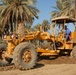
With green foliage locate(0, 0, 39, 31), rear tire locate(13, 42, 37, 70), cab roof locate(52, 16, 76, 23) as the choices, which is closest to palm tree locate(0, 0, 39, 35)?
green foliage locate(0, 0, 39, 31)

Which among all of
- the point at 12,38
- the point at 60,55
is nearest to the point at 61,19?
the point at 60,55

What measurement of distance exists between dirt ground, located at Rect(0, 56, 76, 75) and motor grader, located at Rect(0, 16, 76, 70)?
1.11ft

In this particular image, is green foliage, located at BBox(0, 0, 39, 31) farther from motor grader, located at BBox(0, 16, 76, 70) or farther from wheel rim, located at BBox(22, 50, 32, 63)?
wheel rim, located at BBox(22, 50, 32, 63)

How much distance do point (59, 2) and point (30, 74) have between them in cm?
3627

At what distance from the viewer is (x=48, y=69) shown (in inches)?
450

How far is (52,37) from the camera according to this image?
45.5 ft

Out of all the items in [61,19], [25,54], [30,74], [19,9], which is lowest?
[30,74]

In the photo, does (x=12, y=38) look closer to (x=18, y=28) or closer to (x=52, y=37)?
(x=52, y=37)

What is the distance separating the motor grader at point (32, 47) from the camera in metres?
11.5

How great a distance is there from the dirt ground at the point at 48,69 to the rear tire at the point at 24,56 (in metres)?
0.27

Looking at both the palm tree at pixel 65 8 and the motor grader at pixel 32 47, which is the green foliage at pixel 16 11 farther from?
the motor grader at pixel 32 47

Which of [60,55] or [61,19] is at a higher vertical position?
[61,19]

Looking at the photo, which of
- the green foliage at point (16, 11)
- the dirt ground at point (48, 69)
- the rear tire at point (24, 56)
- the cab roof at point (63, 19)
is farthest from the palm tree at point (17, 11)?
the rear tire at point (24, 56)

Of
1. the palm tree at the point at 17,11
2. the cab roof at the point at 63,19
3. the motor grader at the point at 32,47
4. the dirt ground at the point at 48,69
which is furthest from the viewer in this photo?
the palm tree at the point at 17,11
